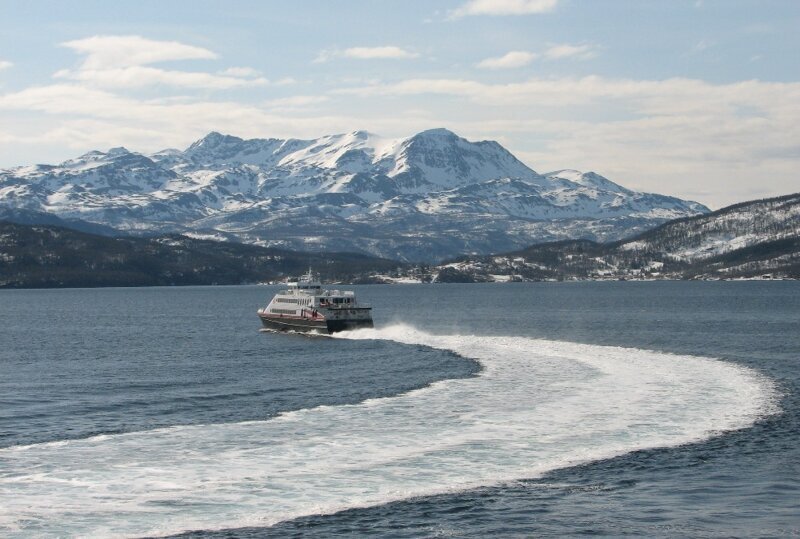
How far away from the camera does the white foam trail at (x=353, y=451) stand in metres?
40.4

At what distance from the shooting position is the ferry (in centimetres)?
14188

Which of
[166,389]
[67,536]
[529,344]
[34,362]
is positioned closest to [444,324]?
[529,344]

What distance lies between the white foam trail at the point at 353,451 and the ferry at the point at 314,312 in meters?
62.7

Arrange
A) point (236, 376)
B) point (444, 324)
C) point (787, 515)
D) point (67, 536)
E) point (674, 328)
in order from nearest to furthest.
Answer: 1. point (67, 536)
2. point (787, 515)
3. point (236, 376)
4. point (674, 328)
5. point (444, 324)

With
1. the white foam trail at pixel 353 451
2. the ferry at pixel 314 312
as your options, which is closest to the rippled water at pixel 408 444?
the white foam trail at pixel 353 451

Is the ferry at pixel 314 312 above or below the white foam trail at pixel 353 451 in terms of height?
above

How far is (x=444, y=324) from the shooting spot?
17112cm

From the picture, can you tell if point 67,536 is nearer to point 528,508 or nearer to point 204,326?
point 528,508

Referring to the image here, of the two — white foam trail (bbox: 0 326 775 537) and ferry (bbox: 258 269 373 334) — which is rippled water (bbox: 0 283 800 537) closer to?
white foam trail (bbox: 0 326 775 537)

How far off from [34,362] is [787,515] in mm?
87508

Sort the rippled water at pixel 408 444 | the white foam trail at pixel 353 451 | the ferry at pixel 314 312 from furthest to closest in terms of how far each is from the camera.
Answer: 1. the ferry at pixel 314 312
2. the white foam trail at pixel 353 451
3. the rippled water at pixel 408 444

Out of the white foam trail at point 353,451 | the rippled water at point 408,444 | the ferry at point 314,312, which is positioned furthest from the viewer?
the ferry at point 314,312

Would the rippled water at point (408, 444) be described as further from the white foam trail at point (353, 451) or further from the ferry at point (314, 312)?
the ferry at point (314, 312)

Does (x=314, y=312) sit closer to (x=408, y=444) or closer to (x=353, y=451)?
(x=408, y=444)
